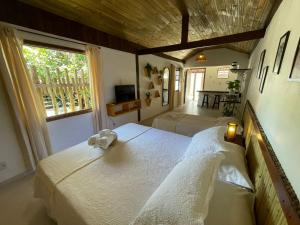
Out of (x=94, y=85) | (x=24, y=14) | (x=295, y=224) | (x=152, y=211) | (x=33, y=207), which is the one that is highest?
(x=24, y=14)

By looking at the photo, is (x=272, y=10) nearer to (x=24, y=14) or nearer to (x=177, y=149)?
(x=177, y=149)

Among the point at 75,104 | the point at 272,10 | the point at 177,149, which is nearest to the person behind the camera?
the point at 177,149

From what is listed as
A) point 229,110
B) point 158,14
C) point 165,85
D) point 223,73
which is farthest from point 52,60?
point 223,73

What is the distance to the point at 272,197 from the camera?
2.53 feet

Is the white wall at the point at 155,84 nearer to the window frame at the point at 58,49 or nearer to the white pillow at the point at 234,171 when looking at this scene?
the window frame at the point at 58,49

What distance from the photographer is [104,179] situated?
1169mm

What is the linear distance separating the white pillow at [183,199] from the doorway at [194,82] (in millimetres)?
8556

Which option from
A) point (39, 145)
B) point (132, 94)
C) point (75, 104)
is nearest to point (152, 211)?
point (39, 145)

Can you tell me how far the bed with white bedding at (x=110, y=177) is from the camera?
35.4 inches

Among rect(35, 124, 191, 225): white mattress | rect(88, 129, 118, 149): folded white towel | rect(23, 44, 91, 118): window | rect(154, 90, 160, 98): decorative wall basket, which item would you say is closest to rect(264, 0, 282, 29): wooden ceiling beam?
rect(35, 124, 191, 225): white mattress

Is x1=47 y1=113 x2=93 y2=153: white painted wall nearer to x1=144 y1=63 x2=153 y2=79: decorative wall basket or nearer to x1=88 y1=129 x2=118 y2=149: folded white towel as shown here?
x1=88 y1=129 x2=118 y2=149: folded white towel

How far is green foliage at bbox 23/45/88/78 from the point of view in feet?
6.94

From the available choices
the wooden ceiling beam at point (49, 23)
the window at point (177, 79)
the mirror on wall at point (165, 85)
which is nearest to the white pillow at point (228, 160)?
the wooden ceiling beam at point (49, 23)

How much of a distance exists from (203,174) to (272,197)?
0.37 metres
